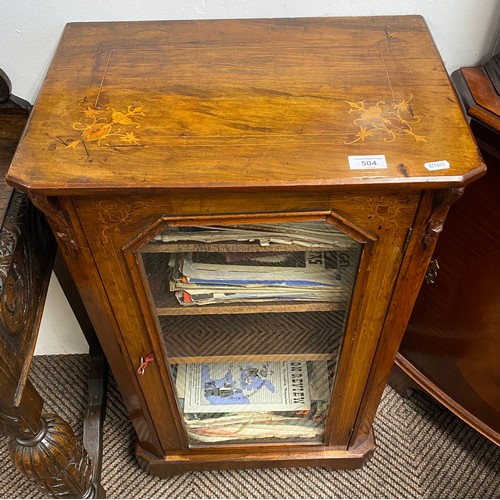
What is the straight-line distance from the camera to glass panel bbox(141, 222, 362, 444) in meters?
0.68

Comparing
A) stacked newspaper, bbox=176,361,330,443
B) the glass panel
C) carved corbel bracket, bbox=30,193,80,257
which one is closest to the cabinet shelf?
the glass panel

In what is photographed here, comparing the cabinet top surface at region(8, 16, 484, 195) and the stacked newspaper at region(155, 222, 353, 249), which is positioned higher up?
the cabinet top surface at region(8, 16, 484, 195)

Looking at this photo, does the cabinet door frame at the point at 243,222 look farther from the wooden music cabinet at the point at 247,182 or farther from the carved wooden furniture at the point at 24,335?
the carved wooden furniture at the point at 24,335

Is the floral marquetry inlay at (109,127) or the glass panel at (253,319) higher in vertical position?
the floral marquetry inlay at (109,127)

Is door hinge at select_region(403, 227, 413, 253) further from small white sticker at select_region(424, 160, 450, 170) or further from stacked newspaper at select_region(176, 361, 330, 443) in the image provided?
stacked newspaper at select_region(176, 361, 330, 443)

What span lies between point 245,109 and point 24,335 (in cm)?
42

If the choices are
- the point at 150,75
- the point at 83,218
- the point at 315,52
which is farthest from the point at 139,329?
the point at 315,52

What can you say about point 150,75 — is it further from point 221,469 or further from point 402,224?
point 221,469

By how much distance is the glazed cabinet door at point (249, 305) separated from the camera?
609mm

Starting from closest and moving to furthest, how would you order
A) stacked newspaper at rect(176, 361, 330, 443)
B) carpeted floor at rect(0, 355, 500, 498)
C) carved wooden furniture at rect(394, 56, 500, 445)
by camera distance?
carved wooden furniture at rect(394, 56, 500, 445), stacked newspaper at rect(176, 361, 330, 443), carpeted floor at rect(0, 355, 500, 498)

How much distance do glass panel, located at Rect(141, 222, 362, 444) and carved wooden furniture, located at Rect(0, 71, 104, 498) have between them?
174 millimetres

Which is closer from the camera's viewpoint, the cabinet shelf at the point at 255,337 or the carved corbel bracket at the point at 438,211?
the carved corbel bracket at the point at 438,211

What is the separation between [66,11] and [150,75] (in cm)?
22

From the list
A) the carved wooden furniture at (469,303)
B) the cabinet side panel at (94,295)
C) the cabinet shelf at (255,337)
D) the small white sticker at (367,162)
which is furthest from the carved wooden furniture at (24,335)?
the carved wooden furniture at (469,303)
